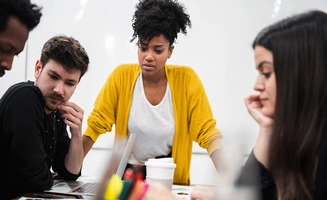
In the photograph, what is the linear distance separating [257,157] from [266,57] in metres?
0.26

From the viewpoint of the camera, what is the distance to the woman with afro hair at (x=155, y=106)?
1.58 m

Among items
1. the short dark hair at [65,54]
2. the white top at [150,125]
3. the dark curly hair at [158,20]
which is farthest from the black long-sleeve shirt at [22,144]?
the dark curly hair at [158,20]

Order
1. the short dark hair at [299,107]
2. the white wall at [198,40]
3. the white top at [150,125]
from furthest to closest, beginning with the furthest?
the white wall at [198,40]
the white top at [150,125]
the short dark hair at [299,107]

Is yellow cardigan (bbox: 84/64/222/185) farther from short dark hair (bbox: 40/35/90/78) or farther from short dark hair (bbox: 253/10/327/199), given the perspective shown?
short dark hair (bbox: 253/10/327/199)

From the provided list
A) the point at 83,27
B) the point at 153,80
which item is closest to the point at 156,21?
the point at 153,80

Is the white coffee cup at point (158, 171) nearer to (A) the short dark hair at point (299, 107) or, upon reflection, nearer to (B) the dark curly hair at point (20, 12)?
(A) the short dark hair at point (299, 107)

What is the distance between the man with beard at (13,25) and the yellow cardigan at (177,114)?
27.7 inches

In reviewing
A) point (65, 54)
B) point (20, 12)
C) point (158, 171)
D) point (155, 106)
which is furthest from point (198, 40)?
point (20, 12)

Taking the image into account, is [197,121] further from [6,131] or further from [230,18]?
[230,18]

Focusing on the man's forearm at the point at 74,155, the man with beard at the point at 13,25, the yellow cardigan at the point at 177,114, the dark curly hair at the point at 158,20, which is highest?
the dark curly hair at the point at 158,20

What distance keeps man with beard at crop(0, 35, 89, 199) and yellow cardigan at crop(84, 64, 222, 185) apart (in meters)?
0.14

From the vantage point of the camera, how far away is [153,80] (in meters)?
1.70

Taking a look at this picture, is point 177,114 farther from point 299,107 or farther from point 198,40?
point 198,40

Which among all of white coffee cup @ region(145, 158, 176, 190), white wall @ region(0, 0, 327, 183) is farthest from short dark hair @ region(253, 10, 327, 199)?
white wall @ region(0, 0, 327, 183)
